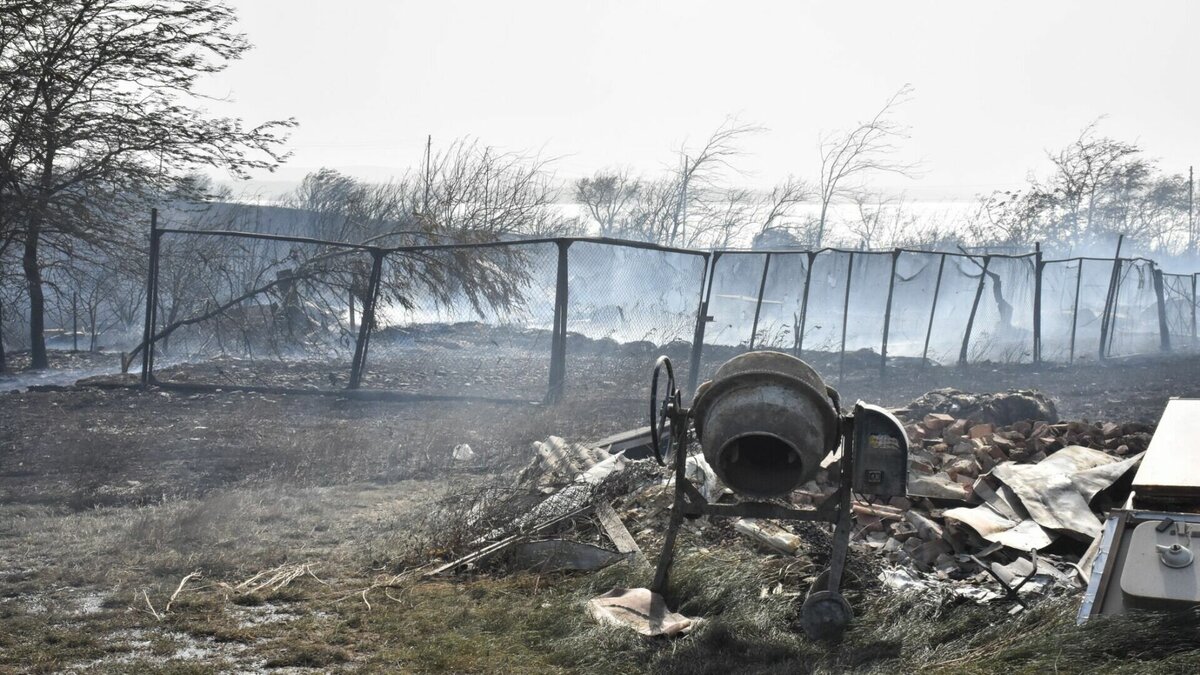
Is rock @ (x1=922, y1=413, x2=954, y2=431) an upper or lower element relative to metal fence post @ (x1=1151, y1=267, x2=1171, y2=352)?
lower

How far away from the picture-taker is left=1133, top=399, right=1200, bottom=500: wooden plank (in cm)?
466

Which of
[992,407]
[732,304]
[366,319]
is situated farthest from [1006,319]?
[366,319]

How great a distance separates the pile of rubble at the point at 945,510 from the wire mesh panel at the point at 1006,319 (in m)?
12.3

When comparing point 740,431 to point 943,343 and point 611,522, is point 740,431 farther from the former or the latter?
point 943,343

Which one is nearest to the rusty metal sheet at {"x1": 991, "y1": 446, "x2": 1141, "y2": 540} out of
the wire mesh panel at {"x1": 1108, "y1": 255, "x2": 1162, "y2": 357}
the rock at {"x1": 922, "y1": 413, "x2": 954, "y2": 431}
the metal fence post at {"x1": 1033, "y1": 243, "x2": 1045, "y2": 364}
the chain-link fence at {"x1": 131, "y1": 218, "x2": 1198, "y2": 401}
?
the rock at {"x1": 922, "y1": 413, "x2": 954, "y2": 431}

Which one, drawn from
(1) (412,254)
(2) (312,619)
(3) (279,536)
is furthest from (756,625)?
(1) (412,254)

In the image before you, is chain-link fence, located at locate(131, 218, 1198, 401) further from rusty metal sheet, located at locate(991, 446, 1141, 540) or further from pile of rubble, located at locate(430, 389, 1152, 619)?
A: rusty metal sheet, located at locate(991, 446, 1141, 540)

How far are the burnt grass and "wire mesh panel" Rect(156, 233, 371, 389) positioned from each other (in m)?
2.16

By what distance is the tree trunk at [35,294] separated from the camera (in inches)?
534

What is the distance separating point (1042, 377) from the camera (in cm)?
1625

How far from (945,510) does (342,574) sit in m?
3.65

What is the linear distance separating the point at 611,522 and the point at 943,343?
1785 cm

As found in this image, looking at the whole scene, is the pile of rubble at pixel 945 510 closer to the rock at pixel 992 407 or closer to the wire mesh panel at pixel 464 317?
the rock at pixel 992 407

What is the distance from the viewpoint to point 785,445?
207 inches
